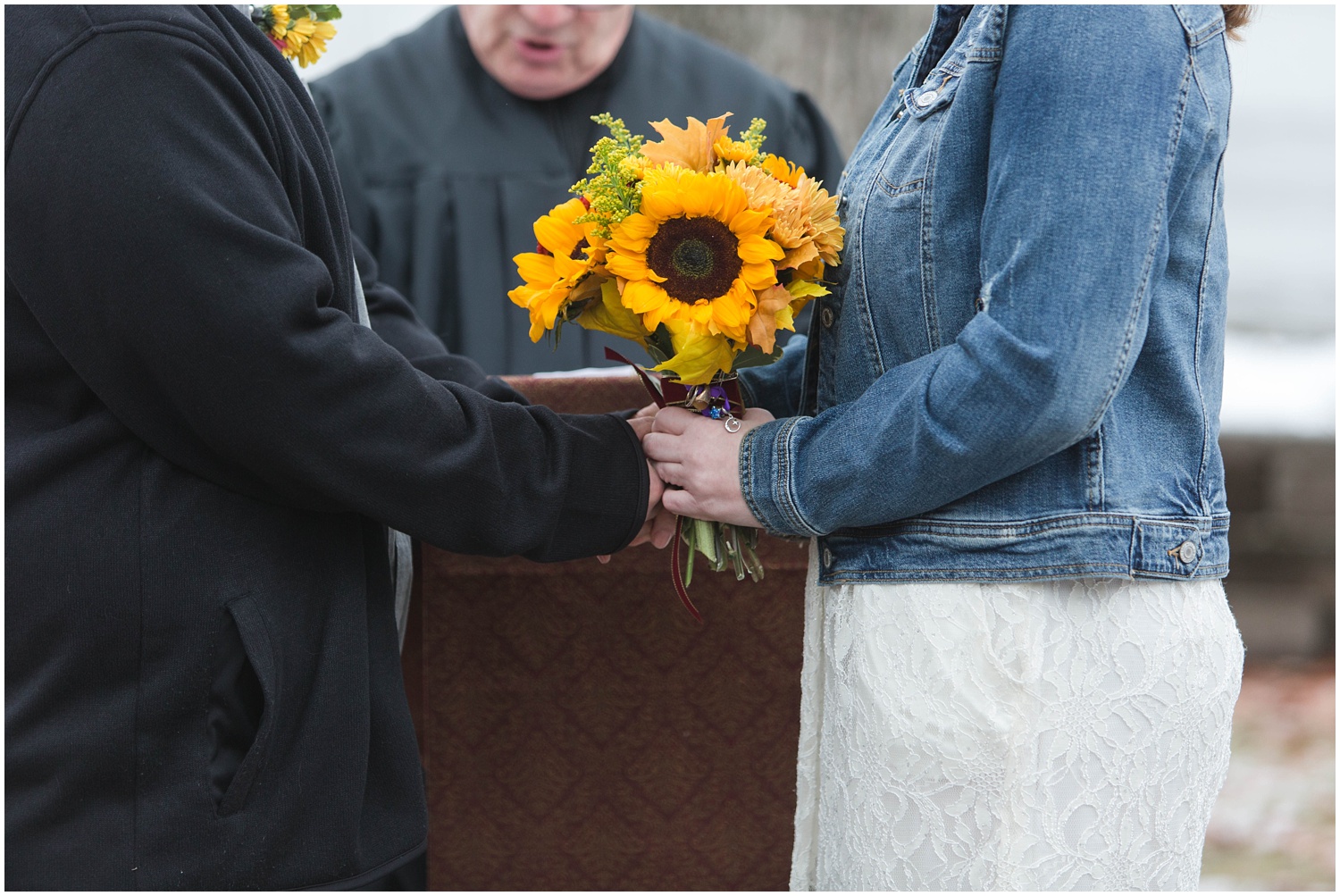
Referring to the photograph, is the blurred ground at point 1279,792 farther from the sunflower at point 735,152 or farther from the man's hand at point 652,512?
the sunflower at point 735,152

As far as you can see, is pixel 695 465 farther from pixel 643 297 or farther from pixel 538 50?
pixel 538 50

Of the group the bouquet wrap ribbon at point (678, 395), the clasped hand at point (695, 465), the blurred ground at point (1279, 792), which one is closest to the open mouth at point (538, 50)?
the bouquet wrap ribbon at point (678, 395)

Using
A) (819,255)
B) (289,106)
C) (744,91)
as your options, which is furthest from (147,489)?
(744,91)

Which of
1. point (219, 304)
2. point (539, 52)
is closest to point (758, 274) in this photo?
point (219, 304)

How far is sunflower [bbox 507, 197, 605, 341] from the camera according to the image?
148cm

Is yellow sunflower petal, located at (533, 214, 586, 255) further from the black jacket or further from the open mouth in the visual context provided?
the open mouth

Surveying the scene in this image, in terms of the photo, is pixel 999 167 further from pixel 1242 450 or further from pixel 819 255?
pixel 1242 450

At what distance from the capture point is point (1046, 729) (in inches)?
51.8

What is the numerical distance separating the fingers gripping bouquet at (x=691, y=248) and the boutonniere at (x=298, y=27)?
2.02 feet

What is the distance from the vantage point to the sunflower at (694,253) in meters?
1.39

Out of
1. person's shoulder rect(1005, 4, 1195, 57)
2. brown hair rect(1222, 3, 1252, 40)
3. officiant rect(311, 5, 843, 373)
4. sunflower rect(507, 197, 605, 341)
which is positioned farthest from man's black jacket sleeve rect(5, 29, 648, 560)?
officiant rect(311, 5, 843, 373)

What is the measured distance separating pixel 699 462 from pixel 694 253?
301 mm

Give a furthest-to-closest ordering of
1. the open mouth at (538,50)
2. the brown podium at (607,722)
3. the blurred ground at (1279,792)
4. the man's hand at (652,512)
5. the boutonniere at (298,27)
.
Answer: the blurred ground at (1279,792) < the open mouth at (538,50) < the brown podium at (607,722) < the boutonniere at (298,27) < the man's hand at (652,512)

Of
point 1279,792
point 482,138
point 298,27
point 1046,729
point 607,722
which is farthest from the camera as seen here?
point 1279,792
